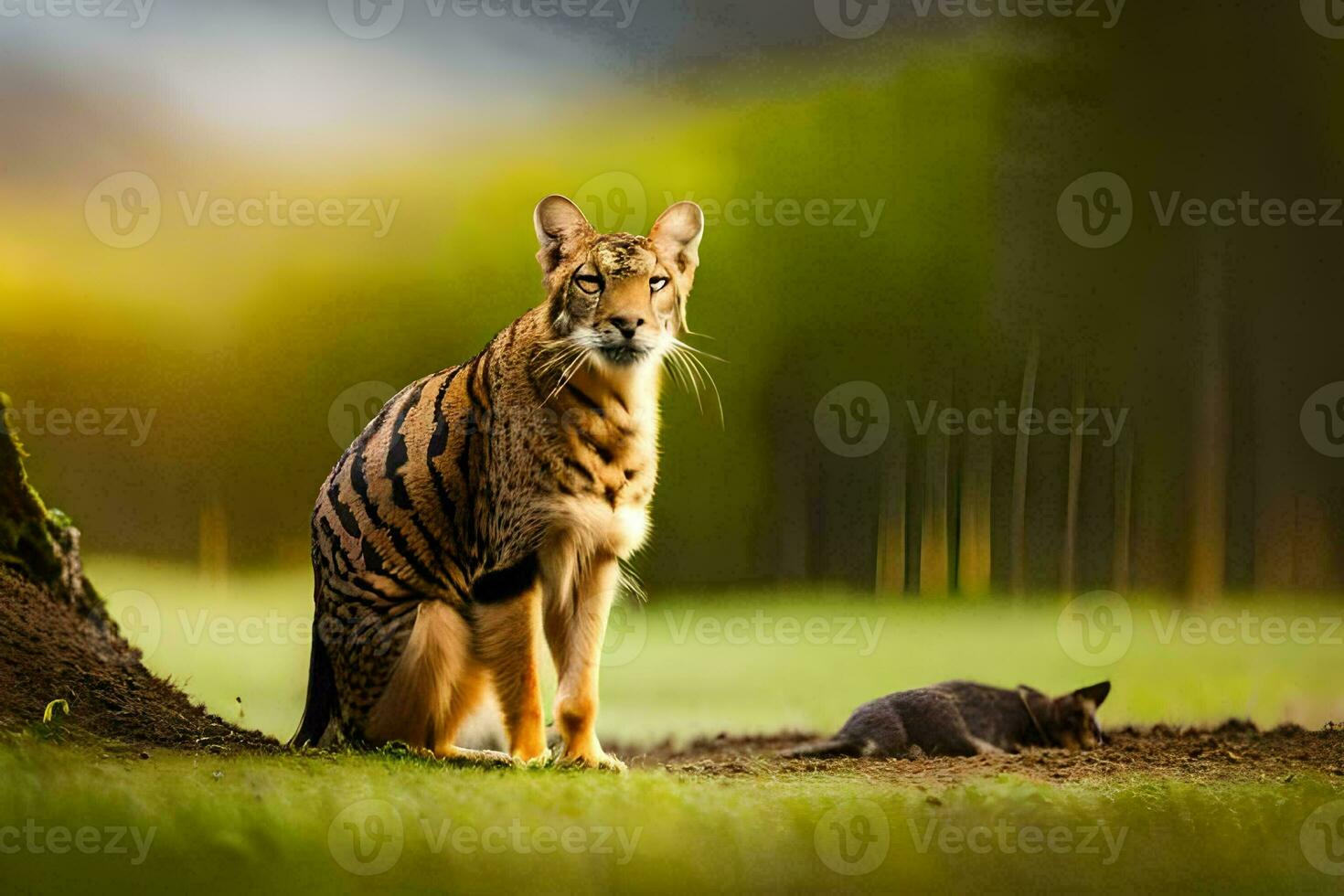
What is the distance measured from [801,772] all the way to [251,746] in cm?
263

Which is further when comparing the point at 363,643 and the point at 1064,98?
the point at 1064,98

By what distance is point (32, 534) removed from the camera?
21.9ft

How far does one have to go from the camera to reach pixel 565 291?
18.7ft

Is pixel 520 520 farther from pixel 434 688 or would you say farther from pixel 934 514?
pixel 934 514

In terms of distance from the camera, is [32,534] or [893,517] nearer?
[32,534]

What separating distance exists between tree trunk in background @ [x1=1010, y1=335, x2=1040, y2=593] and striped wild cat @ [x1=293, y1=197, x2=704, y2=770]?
9.83 feet

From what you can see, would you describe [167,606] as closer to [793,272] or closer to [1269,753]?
[793,272]

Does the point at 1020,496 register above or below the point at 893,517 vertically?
above

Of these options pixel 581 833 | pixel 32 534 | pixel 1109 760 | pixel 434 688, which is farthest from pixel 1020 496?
pixel 32 534

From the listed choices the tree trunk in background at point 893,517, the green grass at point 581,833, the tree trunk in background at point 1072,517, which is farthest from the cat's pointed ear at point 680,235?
the tree trunk in background at point 1072,517

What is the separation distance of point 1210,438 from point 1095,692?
189cm

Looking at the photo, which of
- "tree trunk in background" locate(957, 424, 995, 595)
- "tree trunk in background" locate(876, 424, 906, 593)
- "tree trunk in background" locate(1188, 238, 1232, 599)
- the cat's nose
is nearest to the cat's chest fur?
the cat's nose

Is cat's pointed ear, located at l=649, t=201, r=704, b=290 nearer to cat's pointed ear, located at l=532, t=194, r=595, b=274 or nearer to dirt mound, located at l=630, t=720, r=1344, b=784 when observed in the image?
cat's pointed ear, located at l=532, t=194, r=595, b=274

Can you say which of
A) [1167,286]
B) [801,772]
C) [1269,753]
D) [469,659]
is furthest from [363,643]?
[1167,286]
